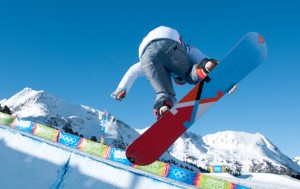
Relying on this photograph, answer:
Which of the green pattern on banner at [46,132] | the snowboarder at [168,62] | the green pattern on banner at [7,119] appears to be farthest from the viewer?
the green pattern on banner at [7,119]

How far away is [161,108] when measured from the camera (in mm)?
3410

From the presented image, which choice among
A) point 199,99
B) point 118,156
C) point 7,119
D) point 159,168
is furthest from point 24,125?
point 199,99

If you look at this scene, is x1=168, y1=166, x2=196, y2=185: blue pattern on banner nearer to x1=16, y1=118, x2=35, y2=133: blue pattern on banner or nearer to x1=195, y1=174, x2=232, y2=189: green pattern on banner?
x1=195, y1=174, x2=232, y2=189: green pattern on banner

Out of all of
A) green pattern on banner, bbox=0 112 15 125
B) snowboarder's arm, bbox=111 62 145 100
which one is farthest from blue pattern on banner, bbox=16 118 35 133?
snowboarder's arm, bbox=111 62 145 100

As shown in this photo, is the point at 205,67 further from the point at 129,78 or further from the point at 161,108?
the point at 129,78

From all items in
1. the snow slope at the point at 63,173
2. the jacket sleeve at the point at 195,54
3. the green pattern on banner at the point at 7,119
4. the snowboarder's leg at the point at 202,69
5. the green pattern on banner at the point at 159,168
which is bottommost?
the snow slope at the point at 63,173

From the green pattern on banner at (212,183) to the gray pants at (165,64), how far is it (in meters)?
9.25

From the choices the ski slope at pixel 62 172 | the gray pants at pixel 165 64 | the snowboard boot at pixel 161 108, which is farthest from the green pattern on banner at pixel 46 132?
the snowboard boot at pixel 161 108

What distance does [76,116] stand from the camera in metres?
193

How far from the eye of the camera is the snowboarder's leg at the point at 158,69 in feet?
12.1

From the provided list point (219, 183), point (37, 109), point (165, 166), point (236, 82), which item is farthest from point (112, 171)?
point (37, 109)

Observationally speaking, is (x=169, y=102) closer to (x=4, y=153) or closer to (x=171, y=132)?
(x=171, y=132)

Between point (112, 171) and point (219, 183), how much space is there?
27.1 feet

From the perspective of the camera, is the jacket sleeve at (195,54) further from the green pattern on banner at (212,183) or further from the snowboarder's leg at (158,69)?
the green pattern on banner at (212,183)
